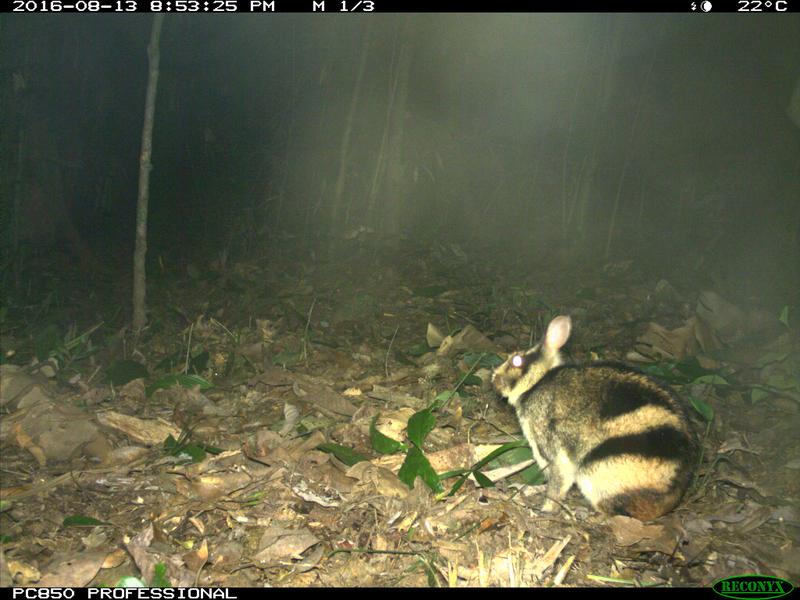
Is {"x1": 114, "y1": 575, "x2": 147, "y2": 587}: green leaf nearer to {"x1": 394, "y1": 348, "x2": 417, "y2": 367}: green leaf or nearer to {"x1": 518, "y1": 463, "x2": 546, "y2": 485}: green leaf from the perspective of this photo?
{"x1": 518, "y1": 463, "x2": 546, "y2": 485}: green leaf

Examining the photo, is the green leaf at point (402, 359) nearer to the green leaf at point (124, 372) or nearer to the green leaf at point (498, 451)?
the green leaf at point (498, 451)

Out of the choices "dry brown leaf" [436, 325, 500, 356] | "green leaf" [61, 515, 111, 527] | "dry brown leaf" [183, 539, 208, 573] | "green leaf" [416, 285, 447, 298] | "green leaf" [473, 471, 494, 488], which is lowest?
"dry brown leaf" [183, 539, 208, 573]

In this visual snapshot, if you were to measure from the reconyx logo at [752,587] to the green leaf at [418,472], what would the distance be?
1.50 metres

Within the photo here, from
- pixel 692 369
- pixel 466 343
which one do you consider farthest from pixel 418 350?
pixel 692 369

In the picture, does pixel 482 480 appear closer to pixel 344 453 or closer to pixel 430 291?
pixel 344 453

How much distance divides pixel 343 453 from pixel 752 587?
7.56ft

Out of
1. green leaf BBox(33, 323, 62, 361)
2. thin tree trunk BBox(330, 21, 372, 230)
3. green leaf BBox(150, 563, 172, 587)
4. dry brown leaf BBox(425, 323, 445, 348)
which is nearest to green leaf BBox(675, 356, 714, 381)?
dry brown leaf BBox(425, 323, 445, 348)

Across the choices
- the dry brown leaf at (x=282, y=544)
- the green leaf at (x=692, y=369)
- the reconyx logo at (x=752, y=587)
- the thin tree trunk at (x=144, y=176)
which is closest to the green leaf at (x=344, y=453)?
the dry brown leaf at (x=282, y=544)

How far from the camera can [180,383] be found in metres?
4.72

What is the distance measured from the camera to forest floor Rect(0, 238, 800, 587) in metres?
3.15

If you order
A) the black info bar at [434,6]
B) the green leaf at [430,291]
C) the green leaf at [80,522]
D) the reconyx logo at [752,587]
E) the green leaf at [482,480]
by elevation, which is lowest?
the reconyx logo at [752,587]

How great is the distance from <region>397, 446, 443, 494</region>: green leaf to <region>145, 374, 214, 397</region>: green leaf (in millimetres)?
1906

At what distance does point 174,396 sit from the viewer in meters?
4.69

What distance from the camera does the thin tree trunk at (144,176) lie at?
546 cm
